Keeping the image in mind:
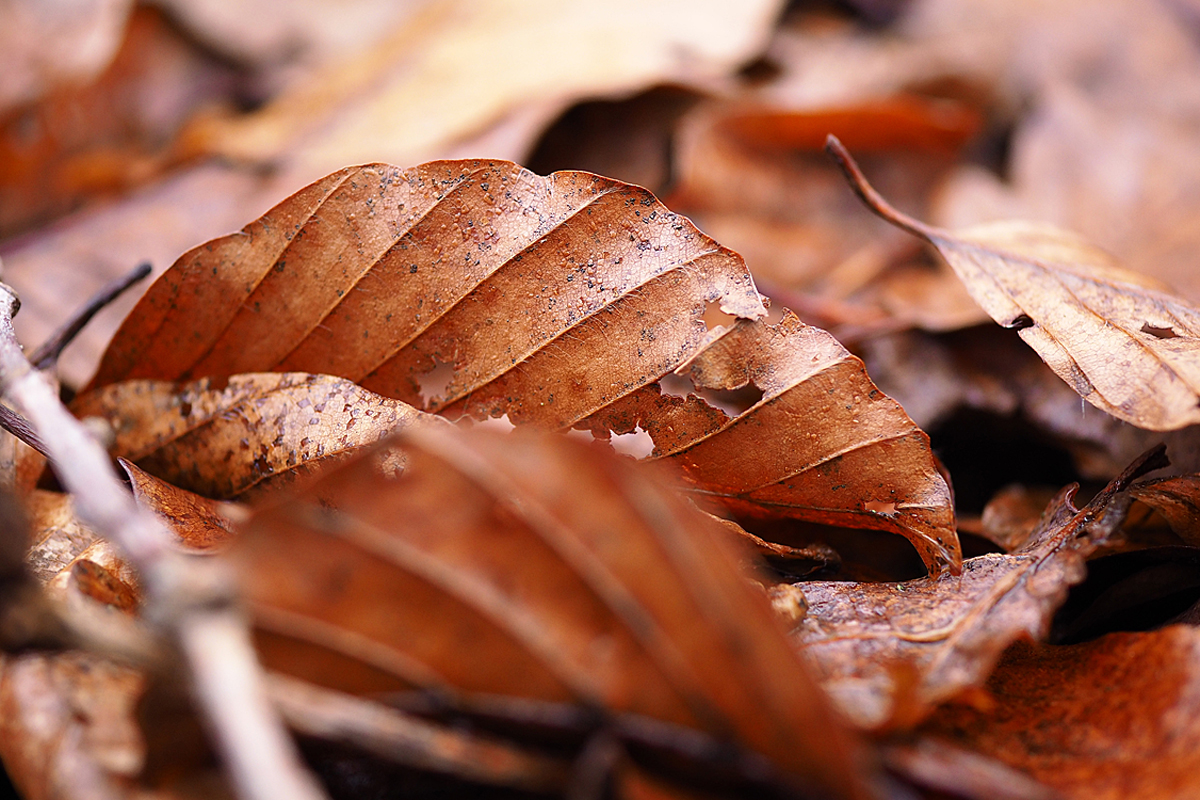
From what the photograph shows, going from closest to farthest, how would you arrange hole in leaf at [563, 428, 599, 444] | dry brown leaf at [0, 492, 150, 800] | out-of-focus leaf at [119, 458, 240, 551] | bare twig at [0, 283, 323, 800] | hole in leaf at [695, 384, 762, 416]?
bare twig at [0, 283, 323, 800] → dry brown leaf at [0, 492, 150, 800] → out-of-focus leaf at [119, 458, 240, 551] → hole in leaf at [563, 428, 599, 444] → hole in leaf at [695, 384, 762, 416]

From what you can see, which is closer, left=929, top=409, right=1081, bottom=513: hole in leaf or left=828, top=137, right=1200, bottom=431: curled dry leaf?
left=828, top=137, right=1200, bottom=431: curled dry leaf

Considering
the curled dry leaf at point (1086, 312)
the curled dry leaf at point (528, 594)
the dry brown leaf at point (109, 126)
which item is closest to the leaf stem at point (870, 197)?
the curled dry leaf at point (1086, 312)

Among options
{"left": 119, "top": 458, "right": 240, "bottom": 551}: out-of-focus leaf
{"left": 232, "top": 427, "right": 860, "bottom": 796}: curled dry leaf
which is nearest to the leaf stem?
{"left": 232, "top": 427, "right": 860, "bottom": 796}: curled dry leaf

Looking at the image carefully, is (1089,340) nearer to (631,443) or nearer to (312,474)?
(631,443)

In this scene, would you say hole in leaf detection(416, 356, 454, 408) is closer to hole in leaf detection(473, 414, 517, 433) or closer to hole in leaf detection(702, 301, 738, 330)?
hole in leaf detection(473, 414, 517, 433)

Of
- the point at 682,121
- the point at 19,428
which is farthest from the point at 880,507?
the point at 682,121

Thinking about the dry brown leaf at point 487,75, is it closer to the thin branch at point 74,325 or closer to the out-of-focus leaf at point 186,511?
the thin branch at point 74,325

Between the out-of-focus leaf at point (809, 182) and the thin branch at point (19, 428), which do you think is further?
the out-of-focus leaf at point (809, 182)
